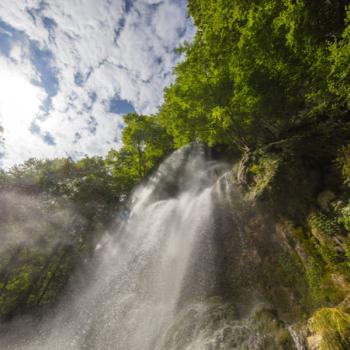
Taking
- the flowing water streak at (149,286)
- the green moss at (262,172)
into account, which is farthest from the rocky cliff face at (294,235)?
the flowing water streak at (149,286)

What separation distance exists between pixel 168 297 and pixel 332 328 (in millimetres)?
5327

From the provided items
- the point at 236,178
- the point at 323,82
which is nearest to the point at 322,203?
the point at 236,178

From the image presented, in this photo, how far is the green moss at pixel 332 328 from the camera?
346cm

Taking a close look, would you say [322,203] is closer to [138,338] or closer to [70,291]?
[138,338]

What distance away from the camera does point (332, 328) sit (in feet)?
12.2

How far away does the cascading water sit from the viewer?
5754 millimetres

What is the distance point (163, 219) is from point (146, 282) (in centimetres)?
347

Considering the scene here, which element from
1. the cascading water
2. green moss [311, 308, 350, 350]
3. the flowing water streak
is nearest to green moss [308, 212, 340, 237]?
green moss [311, 308, 350, 350]

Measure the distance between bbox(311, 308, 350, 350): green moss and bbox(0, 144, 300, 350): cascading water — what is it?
1.46m

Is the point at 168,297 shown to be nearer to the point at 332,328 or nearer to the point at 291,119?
the point at 332,328

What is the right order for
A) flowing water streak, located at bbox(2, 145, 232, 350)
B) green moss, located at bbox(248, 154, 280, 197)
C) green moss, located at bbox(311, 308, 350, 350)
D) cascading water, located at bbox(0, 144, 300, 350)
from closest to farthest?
green moss, located at bbox(311, 308, 350, 350) → cascading water, located at bbox(0, 144, 300, 350) → flowing water streak, located at bbox(2, 145, 232, 350) → green moss, located at bbox(248, 154, 280, 197)

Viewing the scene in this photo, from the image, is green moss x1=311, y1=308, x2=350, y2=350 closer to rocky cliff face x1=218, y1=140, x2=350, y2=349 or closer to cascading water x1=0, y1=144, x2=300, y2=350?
rocky cliff face x1=218, y1=140, x2=350, y2=349

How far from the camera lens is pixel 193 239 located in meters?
8.95

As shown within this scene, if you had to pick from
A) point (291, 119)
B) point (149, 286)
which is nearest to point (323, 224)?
point (291, 119)
